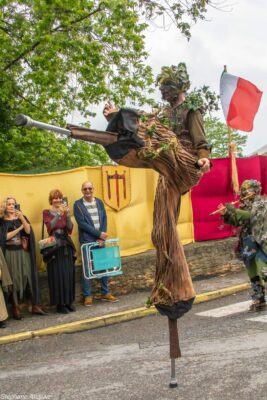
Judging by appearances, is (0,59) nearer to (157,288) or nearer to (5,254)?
(5,254)

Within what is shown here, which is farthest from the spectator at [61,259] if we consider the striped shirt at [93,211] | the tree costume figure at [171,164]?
the tree costume figure at [171,164]

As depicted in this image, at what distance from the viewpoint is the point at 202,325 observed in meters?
7.03

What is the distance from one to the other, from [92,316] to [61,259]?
99 centimetres

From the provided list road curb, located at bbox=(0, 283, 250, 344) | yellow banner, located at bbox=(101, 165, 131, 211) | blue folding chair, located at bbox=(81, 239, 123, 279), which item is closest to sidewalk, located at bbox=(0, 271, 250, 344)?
road curb, located at bbox=(0, 283, 250, 344)

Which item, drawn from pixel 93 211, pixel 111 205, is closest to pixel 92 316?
pixel 93 211

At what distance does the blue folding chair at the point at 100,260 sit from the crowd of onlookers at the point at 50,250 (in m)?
0.11

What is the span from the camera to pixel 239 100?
26.6 ft

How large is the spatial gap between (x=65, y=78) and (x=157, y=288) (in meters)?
12.3

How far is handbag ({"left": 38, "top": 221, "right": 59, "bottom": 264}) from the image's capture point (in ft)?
27.0

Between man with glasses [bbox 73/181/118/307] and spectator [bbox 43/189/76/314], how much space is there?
334mm

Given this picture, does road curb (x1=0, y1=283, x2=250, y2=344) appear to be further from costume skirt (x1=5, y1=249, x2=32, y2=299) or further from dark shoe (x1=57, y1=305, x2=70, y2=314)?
costume skirt (x1=5, y1=249, x2=32, y2=299)

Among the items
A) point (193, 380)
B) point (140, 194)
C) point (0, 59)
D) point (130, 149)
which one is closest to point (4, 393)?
point (193, 380)

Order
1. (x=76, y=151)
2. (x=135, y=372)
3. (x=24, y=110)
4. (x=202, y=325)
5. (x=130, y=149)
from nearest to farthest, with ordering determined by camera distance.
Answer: (x=130, y=149), (x=135, y=372), (x=202, y=325), (x=24, y=110), (x=76, y=151)

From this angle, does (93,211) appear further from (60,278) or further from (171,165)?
(171,165)
